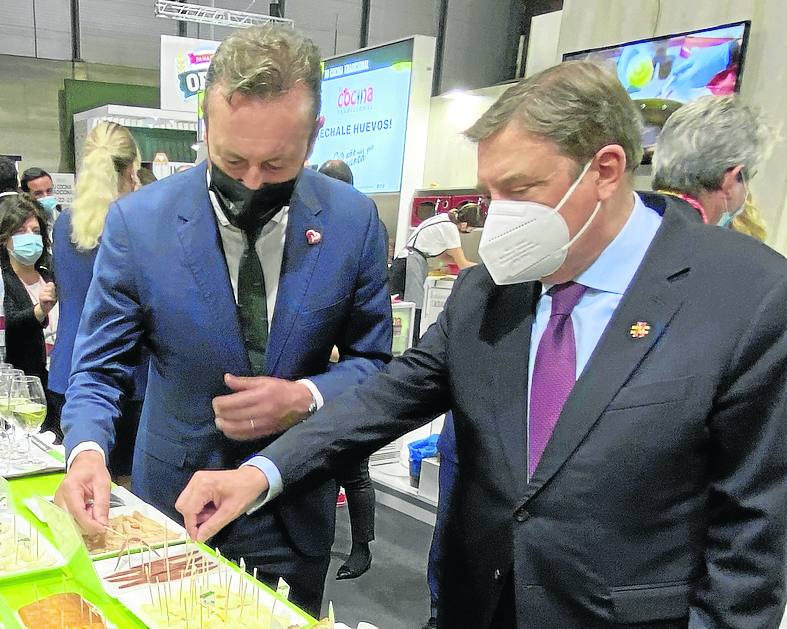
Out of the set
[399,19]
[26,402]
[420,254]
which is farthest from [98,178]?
[399,19]

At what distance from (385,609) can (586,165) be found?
8.44 feet

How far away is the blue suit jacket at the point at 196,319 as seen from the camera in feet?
5.07

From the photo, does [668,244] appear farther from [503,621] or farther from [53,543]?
[53,543]

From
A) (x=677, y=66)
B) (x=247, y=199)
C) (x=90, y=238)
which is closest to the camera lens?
(x=247, y=199)

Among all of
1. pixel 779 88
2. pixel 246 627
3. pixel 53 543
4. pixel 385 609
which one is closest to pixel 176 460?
pixel 53 543

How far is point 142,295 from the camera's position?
1.56 m

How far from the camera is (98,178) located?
3094mm

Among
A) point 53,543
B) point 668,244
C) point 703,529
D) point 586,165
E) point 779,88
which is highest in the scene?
point 779,88

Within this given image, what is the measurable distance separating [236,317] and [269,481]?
38 cm

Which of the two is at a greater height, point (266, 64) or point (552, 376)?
point (266, 64)

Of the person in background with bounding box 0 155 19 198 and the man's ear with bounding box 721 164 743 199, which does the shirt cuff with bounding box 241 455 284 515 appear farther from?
the person in background with bounding box 0 155 19 198

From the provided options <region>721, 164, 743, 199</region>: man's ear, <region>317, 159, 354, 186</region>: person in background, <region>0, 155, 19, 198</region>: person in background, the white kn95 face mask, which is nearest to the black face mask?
the white kn95 face mask

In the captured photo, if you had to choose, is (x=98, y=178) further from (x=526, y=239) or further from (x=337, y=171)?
(x=526, y=239)

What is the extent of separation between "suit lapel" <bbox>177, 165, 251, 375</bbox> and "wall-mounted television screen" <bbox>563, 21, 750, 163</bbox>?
343 centimetres
